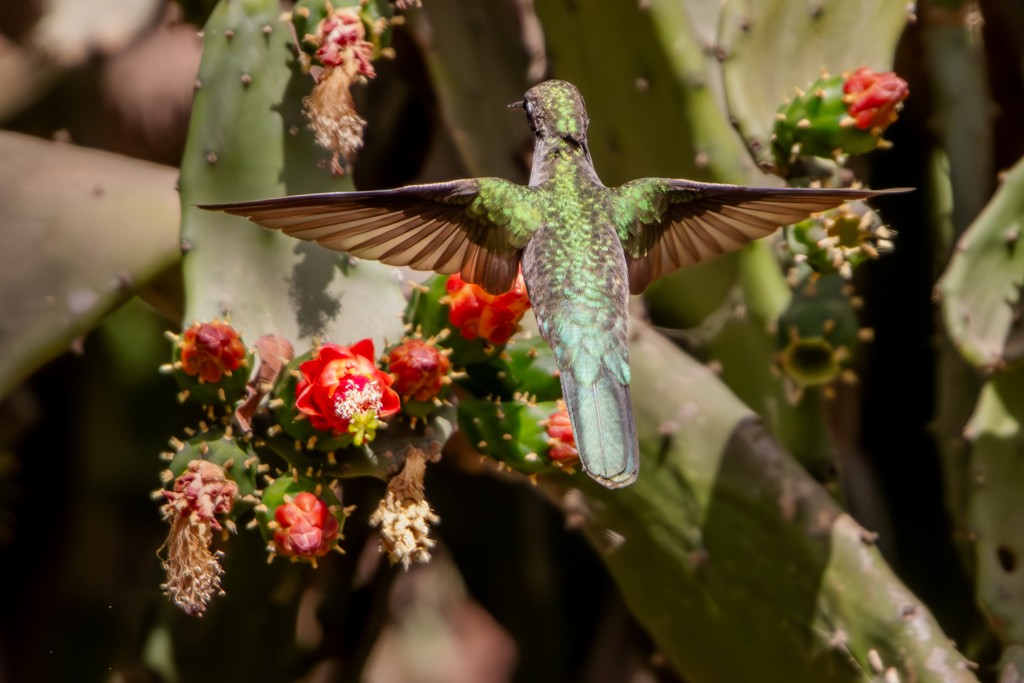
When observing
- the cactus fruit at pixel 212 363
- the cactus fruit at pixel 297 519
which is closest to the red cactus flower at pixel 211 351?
the cactus fruit at pixel 212 363

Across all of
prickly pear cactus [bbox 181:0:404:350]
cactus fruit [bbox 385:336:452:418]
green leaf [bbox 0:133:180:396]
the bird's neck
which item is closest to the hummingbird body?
the bird's neck

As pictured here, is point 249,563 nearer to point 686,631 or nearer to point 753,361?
point 686,631

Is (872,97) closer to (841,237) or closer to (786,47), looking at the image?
(841,237)

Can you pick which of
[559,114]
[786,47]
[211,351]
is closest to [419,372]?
[211,351]

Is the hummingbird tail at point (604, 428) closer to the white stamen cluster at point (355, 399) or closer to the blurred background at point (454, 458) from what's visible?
the white stamen cluster at point (355, 399)

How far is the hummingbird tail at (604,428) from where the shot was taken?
3.89 ft

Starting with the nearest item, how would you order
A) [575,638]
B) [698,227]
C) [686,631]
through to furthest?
[698,227], [686,631], [575,638]

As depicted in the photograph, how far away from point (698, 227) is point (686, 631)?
0.60m

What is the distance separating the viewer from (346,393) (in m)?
1.23

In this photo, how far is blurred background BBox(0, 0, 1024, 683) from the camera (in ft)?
5.72

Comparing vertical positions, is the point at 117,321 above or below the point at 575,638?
above

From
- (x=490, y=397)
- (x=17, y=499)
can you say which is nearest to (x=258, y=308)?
(x=490, y=397)

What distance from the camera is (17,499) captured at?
6.30 ft

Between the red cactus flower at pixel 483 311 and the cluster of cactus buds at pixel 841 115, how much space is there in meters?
0.44
